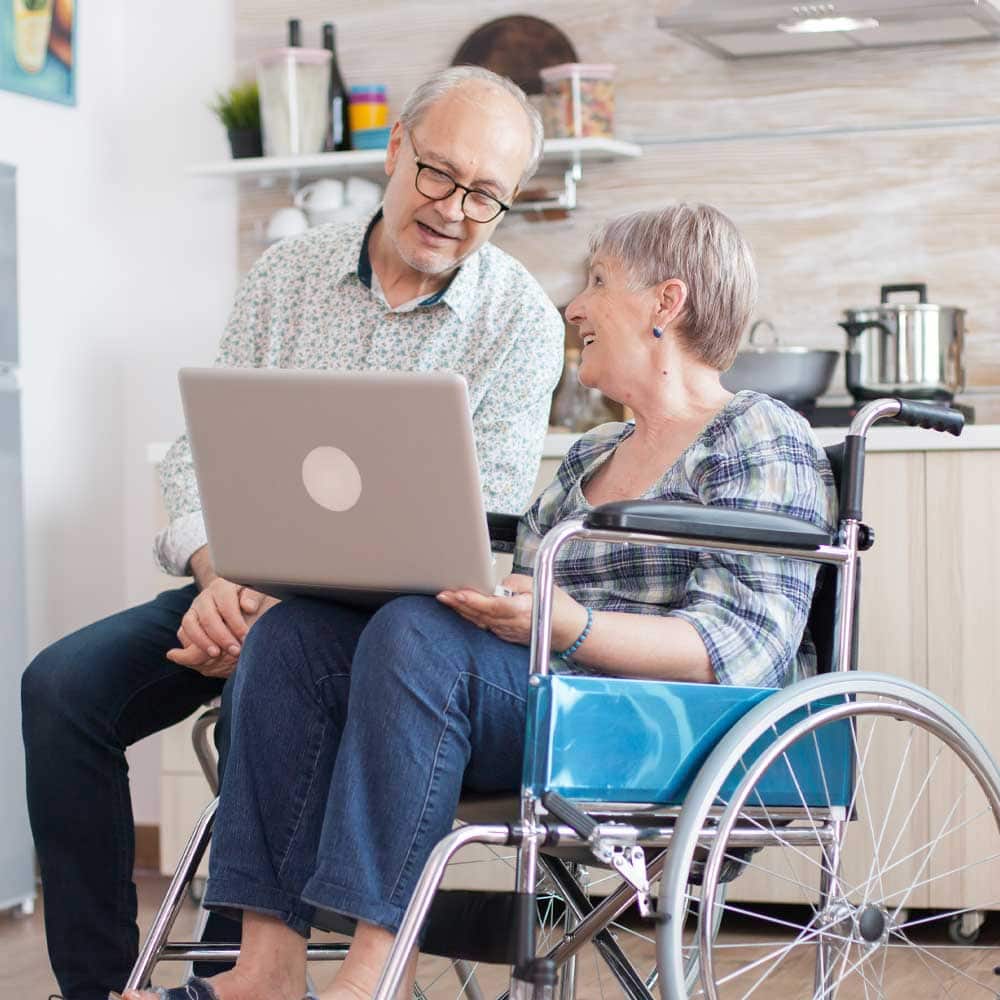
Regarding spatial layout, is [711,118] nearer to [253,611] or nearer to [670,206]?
[670,206]

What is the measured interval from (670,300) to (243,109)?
6.49 ft

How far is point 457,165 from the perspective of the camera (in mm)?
2186

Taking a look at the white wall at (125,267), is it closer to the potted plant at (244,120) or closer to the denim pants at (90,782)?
the potted plant at (244,120)

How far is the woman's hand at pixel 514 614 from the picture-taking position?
5.28 ft

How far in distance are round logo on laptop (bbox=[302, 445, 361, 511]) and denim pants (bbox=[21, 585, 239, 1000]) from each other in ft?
2.02

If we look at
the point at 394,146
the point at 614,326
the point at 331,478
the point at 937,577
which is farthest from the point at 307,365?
the point at 937,577

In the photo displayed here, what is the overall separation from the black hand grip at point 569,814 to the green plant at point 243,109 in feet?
8.03

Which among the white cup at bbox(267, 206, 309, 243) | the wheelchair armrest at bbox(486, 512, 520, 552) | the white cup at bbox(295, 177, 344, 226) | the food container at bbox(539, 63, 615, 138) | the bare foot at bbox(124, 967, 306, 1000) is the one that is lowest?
the bare foot at bbox(124, 967, 306, 1000)

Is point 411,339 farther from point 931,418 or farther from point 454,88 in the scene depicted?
point 931,418

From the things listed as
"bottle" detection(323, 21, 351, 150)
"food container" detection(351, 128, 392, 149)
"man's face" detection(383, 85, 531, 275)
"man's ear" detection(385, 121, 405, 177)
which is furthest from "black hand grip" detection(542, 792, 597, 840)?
"bottle" detection(323, 21, 351, 150)

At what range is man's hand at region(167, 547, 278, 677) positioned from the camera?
2.02 m

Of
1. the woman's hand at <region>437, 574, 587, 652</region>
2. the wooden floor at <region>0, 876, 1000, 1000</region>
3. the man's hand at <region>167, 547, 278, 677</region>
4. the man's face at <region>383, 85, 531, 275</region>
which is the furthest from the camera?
the wooden floor at <region>0, 876, 1000, 1000</region>

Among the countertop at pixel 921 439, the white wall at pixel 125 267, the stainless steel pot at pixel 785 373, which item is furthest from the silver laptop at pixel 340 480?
the white wall at pixel 125 267

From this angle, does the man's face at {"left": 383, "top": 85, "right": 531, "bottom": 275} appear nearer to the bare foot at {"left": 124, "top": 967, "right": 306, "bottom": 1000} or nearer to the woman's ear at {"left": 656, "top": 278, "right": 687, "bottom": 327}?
the woman's ear at {"left": 656, "top": 278, "right": 687, "bottom": 327}
